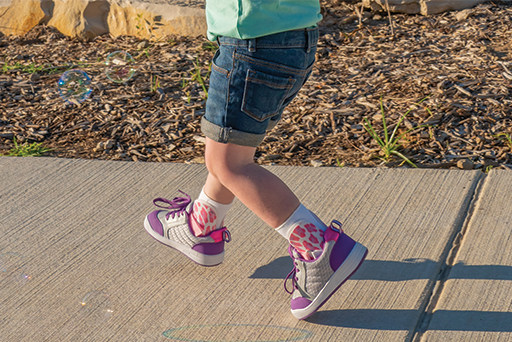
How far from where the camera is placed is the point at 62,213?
2912 mm

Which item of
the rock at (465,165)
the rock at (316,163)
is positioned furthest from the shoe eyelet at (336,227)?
the rock at (465,165)

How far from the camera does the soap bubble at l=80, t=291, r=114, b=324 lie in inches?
85.5

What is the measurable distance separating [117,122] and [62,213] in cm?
133

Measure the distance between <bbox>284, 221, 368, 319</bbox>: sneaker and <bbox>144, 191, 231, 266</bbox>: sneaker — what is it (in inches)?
16.6

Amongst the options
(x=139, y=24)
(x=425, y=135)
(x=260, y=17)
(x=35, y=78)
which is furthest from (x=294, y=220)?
(x=139, y=24)

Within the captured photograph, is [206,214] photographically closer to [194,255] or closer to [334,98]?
[194,255]

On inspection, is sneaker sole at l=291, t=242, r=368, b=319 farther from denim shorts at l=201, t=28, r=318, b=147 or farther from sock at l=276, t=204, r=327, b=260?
denim shorts at l=201, t=28, r=318, b=147

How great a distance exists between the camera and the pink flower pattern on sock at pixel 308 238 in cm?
207

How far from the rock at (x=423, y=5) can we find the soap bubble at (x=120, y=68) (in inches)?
92.6

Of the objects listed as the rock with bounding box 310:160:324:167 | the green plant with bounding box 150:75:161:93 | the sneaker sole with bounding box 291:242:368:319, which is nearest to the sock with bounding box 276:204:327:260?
A: the sneaker sole with bounding box 291:242:368:319

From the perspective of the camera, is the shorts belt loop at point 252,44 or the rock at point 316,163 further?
the rock at point 316,163

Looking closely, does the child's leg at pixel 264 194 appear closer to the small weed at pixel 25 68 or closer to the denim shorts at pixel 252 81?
the denim shorts at pixel 252 81

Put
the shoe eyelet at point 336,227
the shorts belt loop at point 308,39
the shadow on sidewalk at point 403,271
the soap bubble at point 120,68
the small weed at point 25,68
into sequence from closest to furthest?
the shorts belt loop at point 308,39
the shoe eyelet at point 336,227
the shadow on sidewalk at point 403,271
the soap bubble at point 120,68
the small weed at point 25,68

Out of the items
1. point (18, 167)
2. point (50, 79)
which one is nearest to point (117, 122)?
point (18, 167)
